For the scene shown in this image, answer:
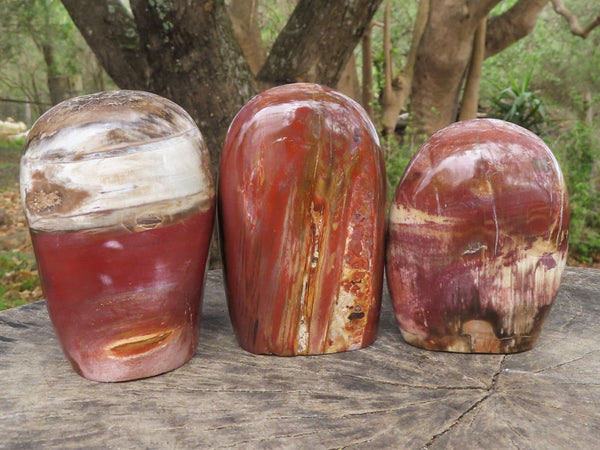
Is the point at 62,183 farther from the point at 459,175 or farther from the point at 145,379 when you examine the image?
the point at 459,175

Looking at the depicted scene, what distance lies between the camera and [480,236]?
1302mm

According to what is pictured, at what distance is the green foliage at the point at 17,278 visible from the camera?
334 cm

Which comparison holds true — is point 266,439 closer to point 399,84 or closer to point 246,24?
point 246,24

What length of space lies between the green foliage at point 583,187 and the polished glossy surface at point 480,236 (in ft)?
9.53

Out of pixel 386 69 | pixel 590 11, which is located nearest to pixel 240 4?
pixel 386 69

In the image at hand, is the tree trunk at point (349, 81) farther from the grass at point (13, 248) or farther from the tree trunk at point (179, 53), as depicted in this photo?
the grass at point (13, 248)

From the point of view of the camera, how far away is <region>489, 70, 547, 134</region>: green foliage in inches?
241

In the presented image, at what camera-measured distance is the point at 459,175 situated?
1294 mm

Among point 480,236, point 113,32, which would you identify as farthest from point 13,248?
point 480,236

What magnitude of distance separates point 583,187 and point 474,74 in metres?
1.11

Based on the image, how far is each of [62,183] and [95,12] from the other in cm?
143

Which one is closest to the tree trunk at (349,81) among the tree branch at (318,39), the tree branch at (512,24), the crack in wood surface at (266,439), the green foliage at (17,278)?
the tree branch at (512,24)

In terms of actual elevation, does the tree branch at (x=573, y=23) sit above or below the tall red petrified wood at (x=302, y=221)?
above

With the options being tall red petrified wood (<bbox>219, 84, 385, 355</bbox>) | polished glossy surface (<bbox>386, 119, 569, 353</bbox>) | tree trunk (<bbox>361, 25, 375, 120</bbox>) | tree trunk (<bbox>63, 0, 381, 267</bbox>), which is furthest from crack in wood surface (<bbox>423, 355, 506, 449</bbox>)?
tree trunk (<bbox>361, 25, 375, 120</bbox>)
